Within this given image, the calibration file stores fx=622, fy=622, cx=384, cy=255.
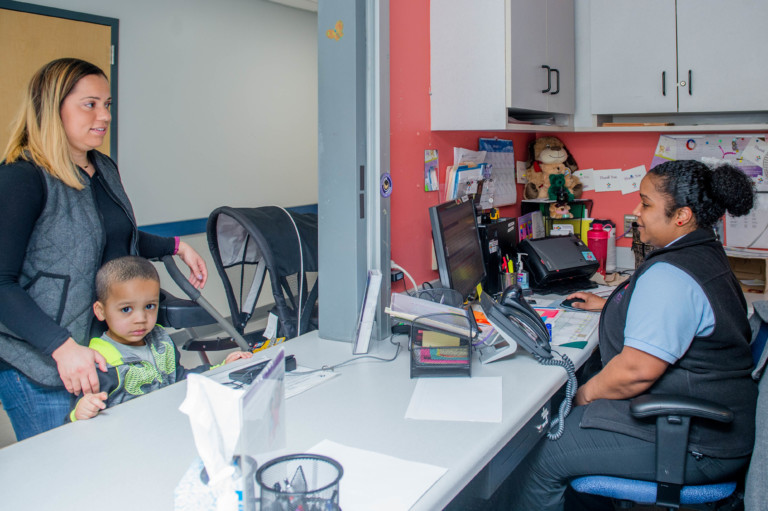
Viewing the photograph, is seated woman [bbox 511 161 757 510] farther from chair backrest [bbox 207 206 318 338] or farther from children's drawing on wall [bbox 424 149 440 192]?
chair backrest [bbox 207 206 318 338]

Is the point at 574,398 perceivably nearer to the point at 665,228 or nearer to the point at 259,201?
the point at 665,228

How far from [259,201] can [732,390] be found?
400cm

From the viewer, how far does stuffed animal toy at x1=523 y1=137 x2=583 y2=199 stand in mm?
3309

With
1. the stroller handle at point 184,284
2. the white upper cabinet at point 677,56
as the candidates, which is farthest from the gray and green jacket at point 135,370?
the white upper cabinet at point 677,56

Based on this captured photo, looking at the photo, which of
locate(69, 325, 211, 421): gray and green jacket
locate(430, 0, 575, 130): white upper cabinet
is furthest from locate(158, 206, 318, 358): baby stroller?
locate(430, 0, 575, 130): white upper cabinet

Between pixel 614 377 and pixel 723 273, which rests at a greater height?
pixel 723 273

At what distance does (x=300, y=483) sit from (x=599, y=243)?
2.52 metres

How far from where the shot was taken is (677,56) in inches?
108

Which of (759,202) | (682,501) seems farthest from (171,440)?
(759,202)

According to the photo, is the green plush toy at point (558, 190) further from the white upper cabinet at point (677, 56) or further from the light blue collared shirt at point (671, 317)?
the light blue collared shirt at point (671, 317)

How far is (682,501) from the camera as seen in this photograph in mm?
1652

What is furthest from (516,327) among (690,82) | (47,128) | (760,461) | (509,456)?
(690,82)

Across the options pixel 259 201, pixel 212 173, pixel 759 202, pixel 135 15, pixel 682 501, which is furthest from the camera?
pixel 259 201

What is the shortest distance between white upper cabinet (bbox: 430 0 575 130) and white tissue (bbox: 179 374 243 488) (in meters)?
1.83
